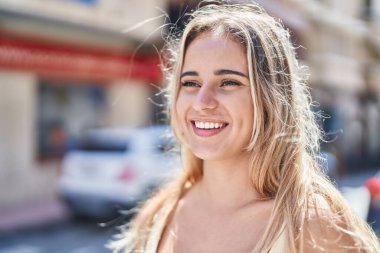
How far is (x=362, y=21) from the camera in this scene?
1057 inches

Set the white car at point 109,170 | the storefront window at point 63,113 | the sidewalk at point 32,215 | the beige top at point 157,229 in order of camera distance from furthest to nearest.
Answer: the storefront window at point 63,113 < the sidewalk at point 32,215 < the white car at point 109,170 < the beige top at point 157,229

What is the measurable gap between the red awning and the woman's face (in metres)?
8.91

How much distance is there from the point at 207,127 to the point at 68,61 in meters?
10.4

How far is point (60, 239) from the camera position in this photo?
8.62 m

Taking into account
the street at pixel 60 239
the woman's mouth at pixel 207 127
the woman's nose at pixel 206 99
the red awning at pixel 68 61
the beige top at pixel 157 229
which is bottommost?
the street at pixel 60 239

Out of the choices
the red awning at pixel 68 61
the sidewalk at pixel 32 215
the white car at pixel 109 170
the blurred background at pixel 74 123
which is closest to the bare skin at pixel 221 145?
the blurred background at pixel 74 123

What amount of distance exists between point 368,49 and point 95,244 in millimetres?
22977

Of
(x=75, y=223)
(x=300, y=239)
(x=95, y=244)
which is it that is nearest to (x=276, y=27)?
(x=300, y=239)

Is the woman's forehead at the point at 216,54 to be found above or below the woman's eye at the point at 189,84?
above

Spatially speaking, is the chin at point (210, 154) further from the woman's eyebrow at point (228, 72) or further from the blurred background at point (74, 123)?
the blurred background at point (74, 123)

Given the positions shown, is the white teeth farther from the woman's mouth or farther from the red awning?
the red awning

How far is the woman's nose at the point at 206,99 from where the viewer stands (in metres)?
1.74

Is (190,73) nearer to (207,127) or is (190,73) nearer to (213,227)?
(207,127)

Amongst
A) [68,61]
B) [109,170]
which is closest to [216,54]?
[109,170]
